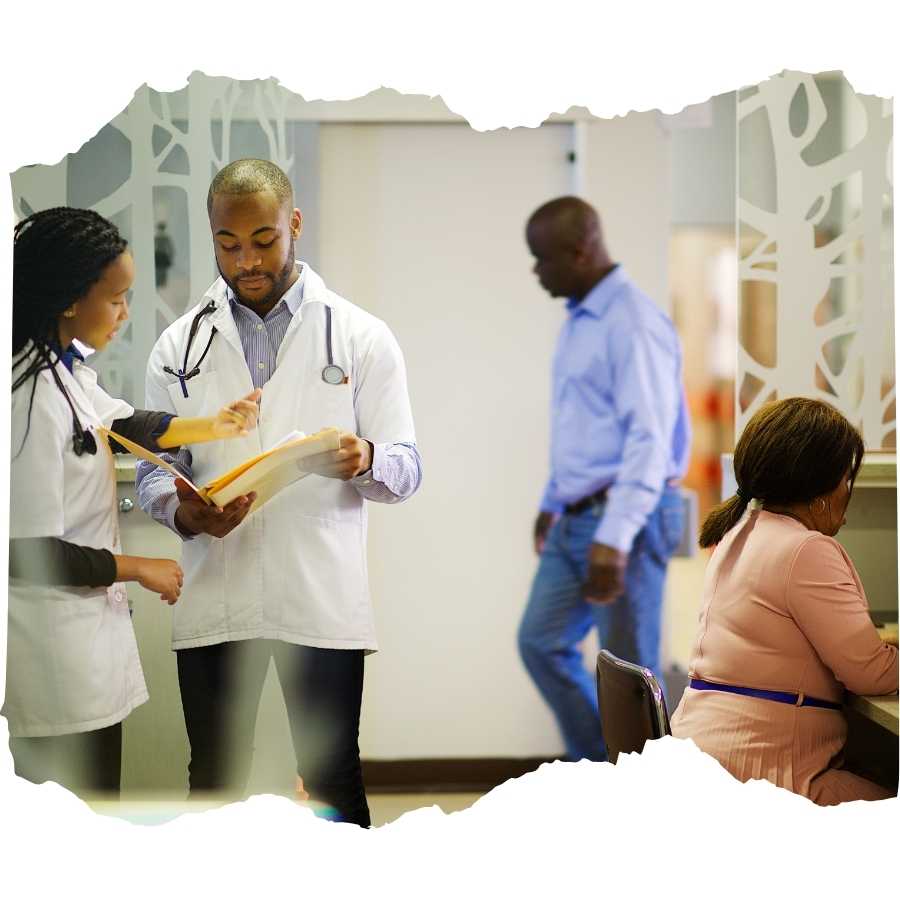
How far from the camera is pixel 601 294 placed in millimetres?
2855

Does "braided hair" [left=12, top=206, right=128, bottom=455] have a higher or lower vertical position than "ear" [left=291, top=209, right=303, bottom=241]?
lower

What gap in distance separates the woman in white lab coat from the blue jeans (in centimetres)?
112

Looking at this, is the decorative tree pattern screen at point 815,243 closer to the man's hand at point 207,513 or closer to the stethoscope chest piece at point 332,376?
the stethoscope chest piece at point 332,376

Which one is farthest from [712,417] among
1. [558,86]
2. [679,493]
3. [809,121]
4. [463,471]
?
[558,86]

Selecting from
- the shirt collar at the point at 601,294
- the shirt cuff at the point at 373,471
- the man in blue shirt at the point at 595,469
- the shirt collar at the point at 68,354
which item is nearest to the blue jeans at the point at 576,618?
the man in blue shirt at the point at 595,469

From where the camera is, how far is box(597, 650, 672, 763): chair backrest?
197 cm

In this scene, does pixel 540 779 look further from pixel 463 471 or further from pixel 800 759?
pixel 463 471

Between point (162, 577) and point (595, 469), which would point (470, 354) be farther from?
point (162, 577)

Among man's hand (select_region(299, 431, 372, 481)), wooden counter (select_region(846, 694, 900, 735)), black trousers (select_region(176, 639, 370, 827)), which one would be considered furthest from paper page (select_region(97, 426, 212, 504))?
wooden counter (select_region(846, 694, 900, 735))

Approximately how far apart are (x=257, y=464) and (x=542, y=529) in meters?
1.08

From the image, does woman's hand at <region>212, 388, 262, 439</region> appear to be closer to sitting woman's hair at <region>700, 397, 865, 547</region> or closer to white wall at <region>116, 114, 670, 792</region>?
white wall at <region>116, 114, 670, 792</region>

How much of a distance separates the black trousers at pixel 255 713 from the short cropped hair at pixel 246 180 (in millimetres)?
885

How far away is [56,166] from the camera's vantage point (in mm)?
2090

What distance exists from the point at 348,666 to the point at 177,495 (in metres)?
0.48
